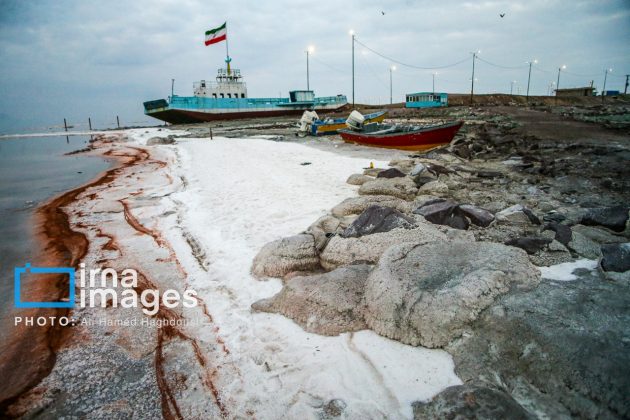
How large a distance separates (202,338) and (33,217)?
8093 mm

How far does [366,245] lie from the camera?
487cm

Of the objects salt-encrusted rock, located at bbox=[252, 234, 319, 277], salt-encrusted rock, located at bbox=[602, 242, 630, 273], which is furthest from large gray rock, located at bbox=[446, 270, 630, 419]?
salt-encrusted rock, located at bbox=[252, 234, 319, 277]

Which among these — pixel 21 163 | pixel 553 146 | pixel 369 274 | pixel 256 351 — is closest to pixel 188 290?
pixel 256 351

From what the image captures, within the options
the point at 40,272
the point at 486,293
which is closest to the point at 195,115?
the point at 40,272

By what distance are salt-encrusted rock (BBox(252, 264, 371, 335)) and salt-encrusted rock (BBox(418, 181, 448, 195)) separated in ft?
14.0

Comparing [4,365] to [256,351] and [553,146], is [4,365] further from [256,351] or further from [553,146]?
[553,146]

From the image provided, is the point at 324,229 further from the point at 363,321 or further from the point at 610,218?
the point at 610,218

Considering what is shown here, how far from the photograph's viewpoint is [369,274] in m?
4.08

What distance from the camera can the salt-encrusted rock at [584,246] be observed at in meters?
4.57

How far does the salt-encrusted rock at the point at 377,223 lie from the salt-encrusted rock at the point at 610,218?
321 cm

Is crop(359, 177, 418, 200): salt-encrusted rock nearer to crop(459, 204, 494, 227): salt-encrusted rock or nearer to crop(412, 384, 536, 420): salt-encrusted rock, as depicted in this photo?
crop(459, 204, 494, 227): salt-encrusted rock

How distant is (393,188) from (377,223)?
8.99 ft

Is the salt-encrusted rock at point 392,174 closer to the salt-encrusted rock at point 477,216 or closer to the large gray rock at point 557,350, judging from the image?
the salt-encrusted rock at point 477,216

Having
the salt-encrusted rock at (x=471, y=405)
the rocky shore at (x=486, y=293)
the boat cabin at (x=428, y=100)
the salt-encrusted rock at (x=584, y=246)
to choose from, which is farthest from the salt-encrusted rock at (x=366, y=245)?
the boat cabin at (x=428, y=100)
